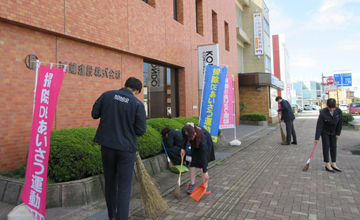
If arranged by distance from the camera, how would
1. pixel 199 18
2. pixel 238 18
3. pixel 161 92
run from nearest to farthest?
1. pixel 161 92
2. pixel 199 18
3. pixel 238 18

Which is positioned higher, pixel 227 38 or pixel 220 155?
pixel 227 38

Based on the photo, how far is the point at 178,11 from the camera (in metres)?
12.0

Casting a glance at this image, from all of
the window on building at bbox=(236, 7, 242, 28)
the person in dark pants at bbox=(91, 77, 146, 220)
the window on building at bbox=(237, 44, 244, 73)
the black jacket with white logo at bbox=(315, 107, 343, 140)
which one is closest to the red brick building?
the person in dark pants at bbox=(91, 77, 146, 220)

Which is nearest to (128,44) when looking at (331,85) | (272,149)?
A: (272,149)

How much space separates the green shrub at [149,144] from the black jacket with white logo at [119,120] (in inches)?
96.8

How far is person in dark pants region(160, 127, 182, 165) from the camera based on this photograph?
6.37 m

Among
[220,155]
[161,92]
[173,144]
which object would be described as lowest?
[220,155]

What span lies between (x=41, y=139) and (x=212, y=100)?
537 cm

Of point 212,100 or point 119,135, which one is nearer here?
point 119,135

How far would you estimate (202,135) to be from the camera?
4496 mm

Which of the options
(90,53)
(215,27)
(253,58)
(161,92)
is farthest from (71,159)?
(253,58)

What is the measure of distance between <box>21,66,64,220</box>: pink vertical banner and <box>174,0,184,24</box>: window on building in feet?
31.7

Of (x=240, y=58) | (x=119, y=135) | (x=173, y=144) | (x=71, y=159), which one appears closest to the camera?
(x=119, y=135)

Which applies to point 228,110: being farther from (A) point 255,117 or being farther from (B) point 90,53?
(A) point 255,117
